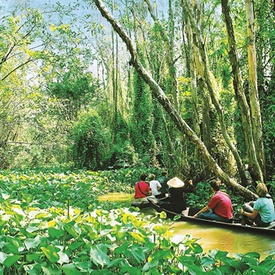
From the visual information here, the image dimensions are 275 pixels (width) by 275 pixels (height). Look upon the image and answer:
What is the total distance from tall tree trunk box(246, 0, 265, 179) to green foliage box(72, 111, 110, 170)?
1195 centimetres

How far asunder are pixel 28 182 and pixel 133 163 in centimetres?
925

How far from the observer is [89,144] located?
72.0 feet

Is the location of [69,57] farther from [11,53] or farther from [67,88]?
[67,88]

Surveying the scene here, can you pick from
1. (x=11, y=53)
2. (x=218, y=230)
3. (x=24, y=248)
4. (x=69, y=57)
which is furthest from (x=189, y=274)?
(x=11, y=53)

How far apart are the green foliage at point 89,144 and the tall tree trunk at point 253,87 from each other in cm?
1195

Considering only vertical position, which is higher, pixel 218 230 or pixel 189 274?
pixel 189 274

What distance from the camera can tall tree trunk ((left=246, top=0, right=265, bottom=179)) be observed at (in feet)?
33.1

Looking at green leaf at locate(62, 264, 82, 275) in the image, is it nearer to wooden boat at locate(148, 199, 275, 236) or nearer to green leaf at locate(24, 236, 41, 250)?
green leaf at locate(24, 236, 41, 250)

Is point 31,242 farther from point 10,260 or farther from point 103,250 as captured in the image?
point 103,250

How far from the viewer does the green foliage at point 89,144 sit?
21812mm

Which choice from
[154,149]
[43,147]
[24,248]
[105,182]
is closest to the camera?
[24,248]

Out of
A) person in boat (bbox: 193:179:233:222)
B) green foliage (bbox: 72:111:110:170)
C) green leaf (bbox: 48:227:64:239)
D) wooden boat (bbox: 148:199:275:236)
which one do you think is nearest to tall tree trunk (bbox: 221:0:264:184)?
person in boat (bbox: 193:179:233:222)

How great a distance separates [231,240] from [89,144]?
14.4 meters

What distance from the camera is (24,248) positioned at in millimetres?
4062
